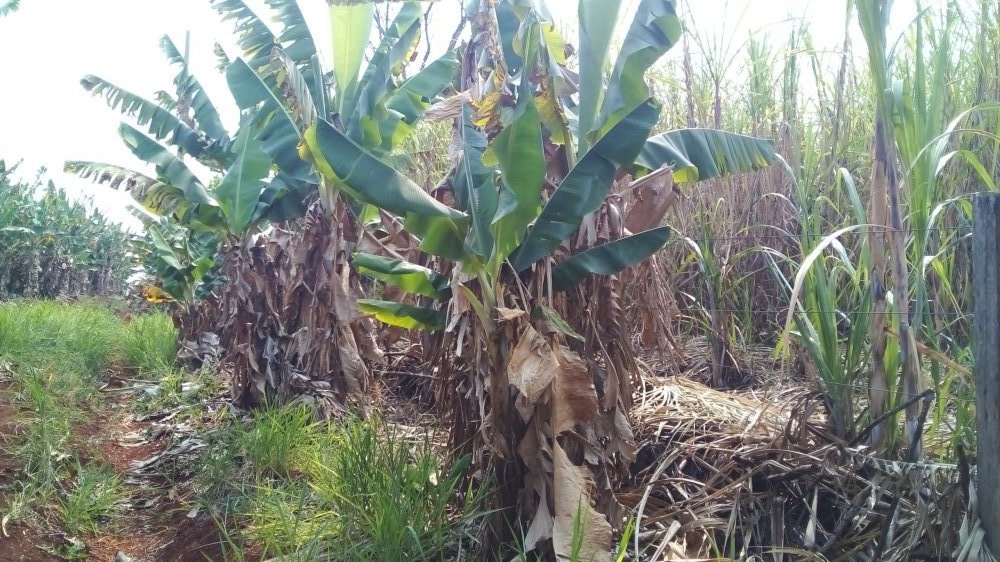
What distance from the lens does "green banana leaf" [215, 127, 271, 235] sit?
5812 millimetres

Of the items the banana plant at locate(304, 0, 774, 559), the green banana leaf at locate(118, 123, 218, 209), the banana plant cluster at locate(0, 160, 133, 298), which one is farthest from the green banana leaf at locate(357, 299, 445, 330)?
the banana plant cluster at locate(0, 160, 133, 298)

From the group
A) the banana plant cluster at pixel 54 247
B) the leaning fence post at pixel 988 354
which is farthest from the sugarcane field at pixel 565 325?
the banana plant cluster at pixel 54 247

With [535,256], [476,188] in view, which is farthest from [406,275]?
[535,256]

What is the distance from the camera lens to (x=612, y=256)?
318 centimetres

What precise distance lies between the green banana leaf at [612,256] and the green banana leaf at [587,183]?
0.15 m

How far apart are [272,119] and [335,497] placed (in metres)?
3.26

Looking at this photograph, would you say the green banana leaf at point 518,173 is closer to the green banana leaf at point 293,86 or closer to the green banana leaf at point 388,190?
the green banana leaf at point 388,190

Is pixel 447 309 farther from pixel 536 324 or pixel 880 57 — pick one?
pixel 880 57

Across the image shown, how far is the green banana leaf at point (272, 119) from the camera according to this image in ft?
17.8

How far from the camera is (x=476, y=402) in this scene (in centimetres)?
341

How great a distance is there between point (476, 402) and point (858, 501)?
68.1 inches

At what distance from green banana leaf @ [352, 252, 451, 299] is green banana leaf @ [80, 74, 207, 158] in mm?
4057

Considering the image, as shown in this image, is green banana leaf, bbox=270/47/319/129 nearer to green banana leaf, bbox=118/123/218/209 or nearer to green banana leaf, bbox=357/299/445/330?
green banana leaf, bbox=118/123/218/209

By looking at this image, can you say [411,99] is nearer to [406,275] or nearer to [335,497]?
[406,275]
